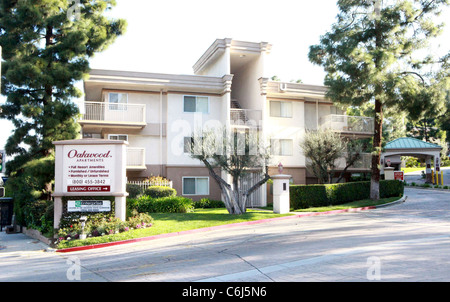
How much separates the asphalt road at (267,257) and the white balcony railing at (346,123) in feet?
44.5

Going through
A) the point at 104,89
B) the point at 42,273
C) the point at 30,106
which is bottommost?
the point at 42,273

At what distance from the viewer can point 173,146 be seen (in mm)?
26219

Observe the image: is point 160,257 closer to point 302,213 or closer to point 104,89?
point 302,213

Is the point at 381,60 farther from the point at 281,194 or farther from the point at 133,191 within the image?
the point at 133,191

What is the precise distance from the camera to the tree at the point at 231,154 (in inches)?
760

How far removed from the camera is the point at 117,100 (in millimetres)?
25578

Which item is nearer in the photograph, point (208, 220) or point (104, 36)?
point (208, 220)

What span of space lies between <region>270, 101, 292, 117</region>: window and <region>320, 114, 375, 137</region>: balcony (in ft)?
8.53

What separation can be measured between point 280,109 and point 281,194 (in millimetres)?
9925

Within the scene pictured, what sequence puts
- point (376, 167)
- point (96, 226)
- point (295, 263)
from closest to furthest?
point (295, 263) → point (96, 226) → point (376, 167)

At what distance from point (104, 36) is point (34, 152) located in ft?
21.8

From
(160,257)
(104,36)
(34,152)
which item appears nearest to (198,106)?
(104,36)

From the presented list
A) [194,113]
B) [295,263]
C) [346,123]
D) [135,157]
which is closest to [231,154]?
[135,157]

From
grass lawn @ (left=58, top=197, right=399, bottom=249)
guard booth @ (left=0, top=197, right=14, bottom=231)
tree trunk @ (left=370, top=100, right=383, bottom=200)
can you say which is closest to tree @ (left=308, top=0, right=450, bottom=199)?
tree trunk @ (left=370, top=100, right=383, bottom=200)
